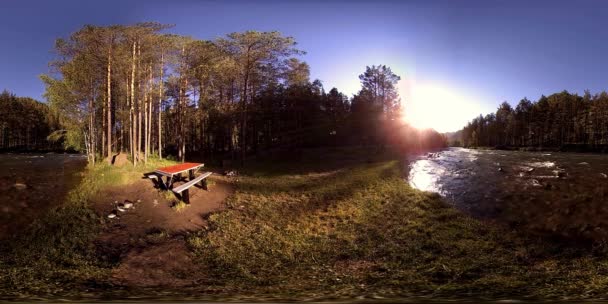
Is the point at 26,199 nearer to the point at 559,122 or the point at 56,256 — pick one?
the point at 56,256

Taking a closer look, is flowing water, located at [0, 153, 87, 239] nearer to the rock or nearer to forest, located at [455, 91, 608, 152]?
the rock

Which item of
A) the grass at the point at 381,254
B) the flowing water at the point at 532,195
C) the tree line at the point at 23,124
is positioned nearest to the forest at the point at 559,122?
the flowing water at the point at 532,195

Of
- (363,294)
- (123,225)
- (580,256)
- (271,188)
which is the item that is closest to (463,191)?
(580,256)

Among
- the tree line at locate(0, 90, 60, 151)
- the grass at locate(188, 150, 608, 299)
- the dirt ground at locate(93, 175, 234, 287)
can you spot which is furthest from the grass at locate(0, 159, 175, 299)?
the tree line at locate(0, 90, 60, 151)

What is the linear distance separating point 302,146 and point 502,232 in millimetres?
43523

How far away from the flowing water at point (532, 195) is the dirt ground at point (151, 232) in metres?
11.8

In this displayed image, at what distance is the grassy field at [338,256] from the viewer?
7.54 m

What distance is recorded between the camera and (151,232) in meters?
12.2

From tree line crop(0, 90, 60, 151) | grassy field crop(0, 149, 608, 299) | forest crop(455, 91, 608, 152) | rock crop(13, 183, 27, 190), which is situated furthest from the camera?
tree line crop(0, 90, 60, 151)

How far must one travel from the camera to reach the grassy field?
297 inches

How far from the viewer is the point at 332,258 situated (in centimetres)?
1028

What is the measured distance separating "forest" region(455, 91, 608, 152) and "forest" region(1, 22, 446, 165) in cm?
3505

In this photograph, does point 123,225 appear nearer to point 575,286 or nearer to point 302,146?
point 575,286

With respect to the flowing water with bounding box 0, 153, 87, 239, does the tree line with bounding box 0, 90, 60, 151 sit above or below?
above
